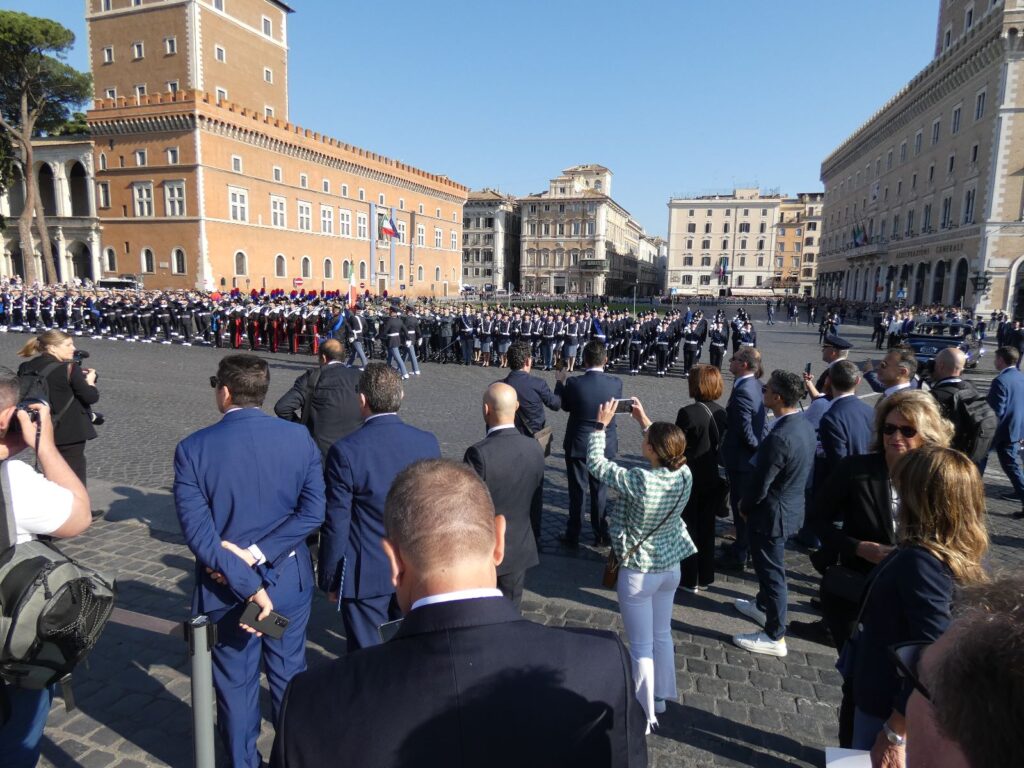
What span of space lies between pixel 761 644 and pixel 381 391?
2.95 meters

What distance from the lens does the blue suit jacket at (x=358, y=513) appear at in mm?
2979

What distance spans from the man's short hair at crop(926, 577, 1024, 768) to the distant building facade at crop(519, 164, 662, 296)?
84156 mm

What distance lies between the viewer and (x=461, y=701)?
1183 millimetres

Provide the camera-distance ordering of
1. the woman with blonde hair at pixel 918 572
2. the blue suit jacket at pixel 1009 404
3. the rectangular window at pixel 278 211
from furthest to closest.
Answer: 1. the rectangular window at pixel 278 211
2. the blue suit jacket at pixel 1009 404
3. the woman with blonde hair at pixel 918 572

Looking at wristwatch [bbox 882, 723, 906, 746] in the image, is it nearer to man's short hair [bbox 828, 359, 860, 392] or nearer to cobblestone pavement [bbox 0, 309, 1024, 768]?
cobblestone pavement [bbox 0, 309, 1024, 768]

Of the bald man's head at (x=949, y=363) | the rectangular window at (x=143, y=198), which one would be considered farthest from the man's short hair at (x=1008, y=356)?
the rectangular window at (x=143, y=198)

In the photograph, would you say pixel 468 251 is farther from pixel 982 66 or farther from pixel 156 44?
pixel 982 66

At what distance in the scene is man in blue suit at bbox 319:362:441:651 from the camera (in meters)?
2.98

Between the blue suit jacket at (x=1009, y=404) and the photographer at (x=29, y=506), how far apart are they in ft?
26.0

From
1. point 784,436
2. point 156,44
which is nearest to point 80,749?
point 784,436

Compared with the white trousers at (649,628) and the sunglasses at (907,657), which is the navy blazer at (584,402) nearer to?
the white trousers at (649,628)

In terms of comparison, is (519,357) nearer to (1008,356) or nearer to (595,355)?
(595,355)

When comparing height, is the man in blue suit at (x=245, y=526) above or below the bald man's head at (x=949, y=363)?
below

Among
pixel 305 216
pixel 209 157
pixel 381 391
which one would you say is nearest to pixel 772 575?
pixel 381 391
